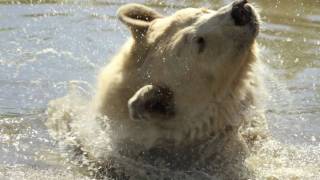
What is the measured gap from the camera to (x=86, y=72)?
836 centimetres

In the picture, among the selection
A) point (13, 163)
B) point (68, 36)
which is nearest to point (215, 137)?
point (13, 163)

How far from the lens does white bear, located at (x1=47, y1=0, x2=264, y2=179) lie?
5.33 meters

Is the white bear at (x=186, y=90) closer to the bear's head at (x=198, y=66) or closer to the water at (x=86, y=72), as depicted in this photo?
the bear's head at (x=198, y=66)

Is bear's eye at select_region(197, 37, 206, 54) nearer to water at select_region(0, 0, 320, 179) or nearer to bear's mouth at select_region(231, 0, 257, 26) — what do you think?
bear's mouth at select_region(231, 0, 257, 26)

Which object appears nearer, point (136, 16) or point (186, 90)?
point (186, 90)

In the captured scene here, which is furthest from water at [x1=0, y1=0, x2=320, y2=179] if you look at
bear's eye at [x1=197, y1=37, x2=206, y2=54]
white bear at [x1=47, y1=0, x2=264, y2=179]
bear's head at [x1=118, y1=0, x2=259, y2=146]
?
bear's eye at [x1=197, y1=37, x2=206, y2=54]

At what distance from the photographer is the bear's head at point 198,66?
5305 mm

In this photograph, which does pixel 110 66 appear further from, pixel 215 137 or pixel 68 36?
pixel 68 36

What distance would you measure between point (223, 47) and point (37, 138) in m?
2.04

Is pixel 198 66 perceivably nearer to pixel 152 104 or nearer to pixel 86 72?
pixel 152 104

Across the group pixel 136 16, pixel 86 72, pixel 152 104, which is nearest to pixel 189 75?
pixel 152 104

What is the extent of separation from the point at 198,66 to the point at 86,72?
314 centimetres

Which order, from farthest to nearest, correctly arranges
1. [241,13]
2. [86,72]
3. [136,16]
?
[86,72] → [136,16] → [241,13]

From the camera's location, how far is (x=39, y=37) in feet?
31.0
